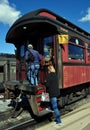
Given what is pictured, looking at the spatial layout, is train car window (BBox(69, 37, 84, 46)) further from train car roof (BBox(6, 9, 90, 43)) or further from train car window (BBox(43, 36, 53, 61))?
train car window (BBox(43, 36, 53, 61))

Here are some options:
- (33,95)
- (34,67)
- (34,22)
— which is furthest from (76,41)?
(33,95)

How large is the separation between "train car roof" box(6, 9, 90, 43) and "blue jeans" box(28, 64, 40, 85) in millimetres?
1451

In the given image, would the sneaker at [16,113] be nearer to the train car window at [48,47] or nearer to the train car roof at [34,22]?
the train car window at [48,47]

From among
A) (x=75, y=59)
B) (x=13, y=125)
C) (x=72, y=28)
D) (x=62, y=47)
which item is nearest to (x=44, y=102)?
(x=13, y=125)

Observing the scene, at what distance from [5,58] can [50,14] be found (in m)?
9.60

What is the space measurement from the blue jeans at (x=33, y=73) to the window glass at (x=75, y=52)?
5.20 ft

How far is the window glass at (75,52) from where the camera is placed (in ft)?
33.2

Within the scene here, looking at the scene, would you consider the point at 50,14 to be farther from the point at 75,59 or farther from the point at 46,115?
the point at 46,115

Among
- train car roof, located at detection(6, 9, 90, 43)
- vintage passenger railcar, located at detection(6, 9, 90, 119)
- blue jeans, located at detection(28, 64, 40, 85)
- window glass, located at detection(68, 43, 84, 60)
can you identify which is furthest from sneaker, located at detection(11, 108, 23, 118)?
train car roof, located at detection(6, 9, 90, 43)

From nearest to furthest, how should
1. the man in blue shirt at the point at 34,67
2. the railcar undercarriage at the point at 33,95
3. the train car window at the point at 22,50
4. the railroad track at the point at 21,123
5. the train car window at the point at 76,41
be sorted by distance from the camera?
the railroad track at the point at 21,123 < the railcar undercarriage at the point at 33,95 < the man in blue shirt at the point at 34,67 < the train car window at the point at 76,41 < the train car window at the point at 22,50

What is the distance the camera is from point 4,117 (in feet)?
30.2

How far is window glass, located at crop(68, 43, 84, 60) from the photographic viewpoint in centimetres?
1013

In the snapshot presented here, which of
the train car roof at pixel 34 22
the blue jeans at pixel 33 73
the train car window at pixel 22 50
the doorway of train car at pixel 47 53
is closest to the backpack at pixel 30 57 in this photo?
the blue jeans at pixel 33 73

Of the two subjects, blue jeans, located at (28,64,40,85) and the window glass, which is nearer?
blue jeans, located at (28,64,40,85)
